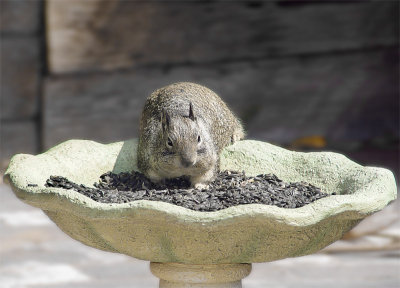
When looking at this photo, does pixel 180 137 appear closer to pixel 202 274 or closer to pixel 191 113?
pixel 191 113

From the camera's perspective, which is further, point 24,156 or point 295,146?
point 295,146

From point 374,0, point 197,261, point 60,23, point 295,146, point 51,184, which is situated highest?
point 374,0

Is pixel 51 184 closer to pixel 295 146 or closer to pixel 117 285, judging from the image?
pixel 117 285

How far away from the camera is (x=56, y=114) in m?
6.33

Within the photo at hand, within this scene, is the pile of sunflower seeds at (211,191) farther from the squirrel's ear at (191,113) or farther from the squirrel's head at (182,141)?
the squirrel's ear at (191,113)

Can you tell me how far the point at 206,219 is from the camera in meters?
2.46

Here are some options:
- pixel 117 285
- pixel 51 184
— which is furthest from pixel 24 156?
pixel 117 285

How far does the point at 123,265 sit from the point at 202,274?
7.89ft

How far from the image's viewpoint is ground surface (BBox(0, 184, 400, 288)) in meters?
4.95

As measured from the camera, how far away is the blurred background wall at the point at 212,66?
6.18m

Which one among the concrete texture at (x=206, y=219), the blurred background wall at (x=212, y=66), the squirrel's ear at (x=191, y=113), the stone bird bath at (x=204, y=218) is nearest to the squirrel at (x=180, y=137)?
the squirrel's ear at (x=191, y=113)

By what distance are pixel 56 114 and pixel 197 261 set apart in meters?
3.78

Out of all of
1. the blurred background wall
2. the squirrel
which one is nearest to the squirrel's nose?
the squirrel

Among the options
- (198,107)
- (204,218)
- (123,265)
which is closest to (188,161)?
(198,107)
